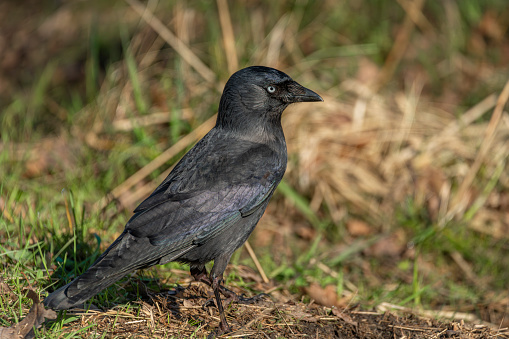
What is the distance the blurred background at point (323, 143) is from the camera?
15.2 feet

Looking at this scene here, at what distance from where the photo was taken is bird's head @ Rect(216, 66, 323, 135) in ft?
12.7

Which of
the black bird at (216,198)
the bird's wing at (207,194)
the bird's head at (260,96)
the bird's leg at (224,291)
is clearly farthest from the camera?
the bird's head at (260,96)

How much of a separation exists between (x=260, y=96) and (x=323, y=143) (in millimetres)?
2445

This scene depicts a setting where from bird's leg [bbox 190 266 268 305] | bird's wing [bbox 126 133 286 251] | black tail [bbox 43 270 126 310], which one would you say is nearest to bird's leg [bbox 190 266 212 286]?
bird's leg [bbox 190 266 268 305]

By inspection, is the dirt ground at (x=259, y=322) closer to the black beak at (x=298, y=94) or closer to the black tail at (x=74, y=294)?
the black tail at (x=74, y=294)

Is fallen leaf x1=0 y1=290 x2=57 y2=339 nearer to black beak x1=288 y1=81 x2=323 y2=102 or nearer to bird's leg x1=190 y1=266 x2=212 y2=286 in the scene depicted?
bird's leg x1=190 y1=266 x2=212 y2=286

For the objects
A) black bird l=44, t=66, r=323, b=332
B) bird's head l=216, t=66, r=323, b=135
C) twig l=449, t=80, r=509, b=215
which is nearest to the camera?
black bird l=44, t=66, r=323, b=332

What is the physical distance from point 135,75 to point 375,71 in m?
3.07

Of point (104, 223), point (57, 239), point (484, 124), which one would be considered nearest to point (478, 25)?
point (484, 124)

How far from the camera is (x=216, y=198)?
3.44 metres

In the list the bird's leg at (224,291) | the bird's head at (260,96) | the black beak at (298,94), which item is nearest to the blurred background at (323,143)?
the bird's leg at (224,291)

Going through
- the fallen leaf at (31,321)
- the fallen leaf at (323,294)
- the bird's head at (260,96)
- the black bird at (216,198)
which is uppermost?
the bird's head at (260,96)

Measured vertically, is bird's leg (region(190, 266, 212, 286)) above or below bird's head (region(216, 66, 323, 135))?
below

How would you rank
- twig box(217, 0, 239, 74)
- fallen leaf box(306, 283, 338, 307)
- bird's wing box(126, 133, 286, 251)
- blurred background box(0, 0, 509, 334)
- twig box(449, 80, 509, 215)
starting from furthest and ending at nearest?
twig box(217, 0, 239, 74), twig box(449, 80, 509, 215), blurred background box(0, 0, 509, 334), fallen leaf box(306, 283, 338, 307), bird's wing box(126, 133, 286, 251)
